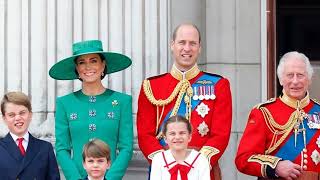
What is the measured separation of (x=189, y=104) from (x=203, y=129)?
0.18 meters

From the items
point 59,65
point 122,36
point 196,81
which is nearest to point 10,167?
point 59,65

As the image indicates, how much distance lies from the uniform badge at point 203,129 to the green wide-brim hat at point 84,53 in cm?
71

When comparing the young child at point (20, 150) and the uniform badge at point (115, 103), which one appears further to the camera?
the uniform badge at point (115, 103)

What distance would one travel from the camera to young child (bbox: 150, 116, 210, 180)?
5445 millimetres

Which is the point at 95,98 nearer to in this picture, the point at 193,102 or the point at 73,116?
the point at 73,116

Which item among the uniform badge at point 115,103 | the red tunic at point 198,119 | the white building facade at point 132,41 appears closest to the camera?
the red tunic at point 198,119

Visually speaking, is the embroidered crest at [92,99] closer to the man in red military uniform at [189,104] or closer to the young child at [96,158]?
the man in red military uniform at [189,104]

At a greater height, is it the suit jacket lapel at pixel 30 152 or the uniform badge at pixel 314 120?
the uniform badge at pixel 314 120

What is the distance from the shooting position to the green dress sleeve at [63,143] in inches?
233

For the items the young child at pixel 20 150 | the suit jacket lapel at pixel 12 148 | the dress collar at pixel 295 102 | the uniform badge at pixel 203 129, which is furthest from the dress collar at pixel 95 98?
the dress collar at pixel 295 102

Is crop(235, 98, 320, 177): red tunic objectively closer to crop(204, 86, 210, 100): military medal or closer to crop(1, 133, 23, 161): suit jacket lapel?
crop(204, 86, 210, 100): military medal

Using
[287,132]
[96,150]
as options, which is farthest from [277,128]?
[96,150]

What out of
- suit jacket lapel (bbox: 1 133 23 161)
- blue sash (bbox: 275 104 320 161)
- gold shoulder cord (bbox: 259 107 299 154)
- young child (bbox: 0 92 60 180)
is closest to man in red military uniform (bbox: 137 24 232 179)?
gold shoulder cord (bbox: 259 107 299 154)

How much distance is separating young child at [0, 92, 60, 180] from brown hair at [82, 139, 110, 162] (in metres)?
0.39
